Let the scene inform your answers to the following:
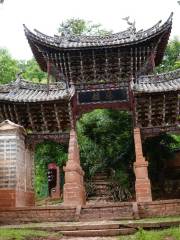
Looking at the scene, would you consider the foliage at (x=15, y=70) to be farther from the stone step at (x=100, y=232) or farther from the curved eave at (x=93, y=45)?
the stone step at (x=100, y=232)

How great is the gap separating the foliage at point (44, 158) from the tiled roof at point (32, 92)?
677 cm

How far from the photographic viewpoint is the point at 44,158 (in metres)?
23.2

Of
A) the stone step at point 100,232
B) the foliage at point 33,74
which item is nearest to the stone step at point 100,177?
the stone step at point 100,232

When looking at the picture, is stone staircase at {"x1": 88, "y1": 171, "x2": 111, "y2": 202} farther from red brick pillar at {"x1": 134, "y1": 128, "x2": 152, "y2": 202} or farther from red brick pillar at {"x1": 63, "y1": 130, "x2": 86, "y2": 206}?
red brick pillar at {"x1": 134, "y1": 128, "x2": 152, "y2": 202}

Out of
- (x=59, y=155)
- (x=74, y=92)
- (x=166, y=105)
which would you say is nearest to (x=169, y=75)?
(x=166, y=105)

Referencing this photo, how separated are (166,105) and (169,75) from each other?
2.03 m

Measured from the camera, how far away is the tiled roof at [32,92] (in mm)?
14523

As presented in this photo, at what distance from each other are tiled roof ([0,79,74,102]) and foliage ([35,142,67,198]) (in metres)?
6.77

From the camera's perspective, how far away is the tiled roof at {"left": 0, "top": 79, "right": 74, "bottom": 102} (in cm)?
1452

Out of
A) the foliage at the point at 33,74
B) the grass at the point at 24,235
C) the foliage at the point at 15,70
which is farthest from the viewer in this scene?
the foliage at the point at 33,74

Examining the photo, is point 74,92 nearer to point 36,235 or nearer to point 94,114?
point 94,114

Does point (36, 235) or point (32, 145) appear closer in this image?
point (36, 235)

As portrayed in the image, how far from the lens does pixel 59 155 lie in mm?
22344

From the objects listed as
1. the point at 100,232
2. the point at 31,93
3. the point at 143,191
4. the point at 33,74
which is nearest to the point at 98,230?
the point at 100,232
